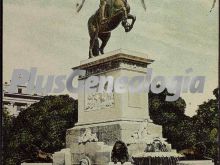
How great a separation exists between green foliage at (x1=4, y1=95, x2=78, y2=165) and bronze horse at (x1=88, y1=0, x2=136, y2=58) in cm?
369

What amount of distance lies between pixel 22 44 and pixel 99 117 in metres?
3.54

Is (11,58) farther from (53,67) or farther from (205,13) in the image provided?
(205,13)

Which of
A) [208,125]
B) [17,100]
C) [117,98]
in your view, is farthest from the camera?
[208,125]

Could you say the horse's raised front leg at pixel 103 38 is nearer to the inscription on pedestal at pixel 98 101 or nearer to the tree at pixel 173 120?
the inscription on pedestal at pixel 98 101

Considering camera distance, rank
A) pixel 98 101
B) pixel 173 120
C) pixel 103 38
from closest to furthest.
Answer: pixel 98 101
pixel 103 38
pixel 173 120

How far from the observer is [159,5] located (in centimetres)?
1616

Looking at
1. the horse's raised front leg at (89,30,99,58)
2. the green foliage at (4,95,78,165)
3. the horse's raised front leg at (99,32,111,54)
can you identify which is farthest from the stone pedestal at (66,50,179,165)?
the green foliage at (4,95,78,165)

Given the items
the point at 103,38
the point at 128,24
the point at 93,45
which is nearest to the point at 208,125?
the point at 128,24

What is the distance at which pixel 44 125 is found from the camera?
20797 millimetres

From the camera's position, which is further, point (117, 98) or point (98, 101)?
point (98, 101)

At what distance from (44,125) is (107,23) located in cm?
630

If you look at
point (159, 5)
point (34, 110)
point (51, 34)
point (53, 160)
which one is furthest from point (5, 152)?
point (159, 5)

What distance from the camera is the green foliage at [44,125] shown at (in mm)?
19342

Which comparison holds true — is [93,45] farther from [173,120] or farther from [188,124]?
[173,120]
